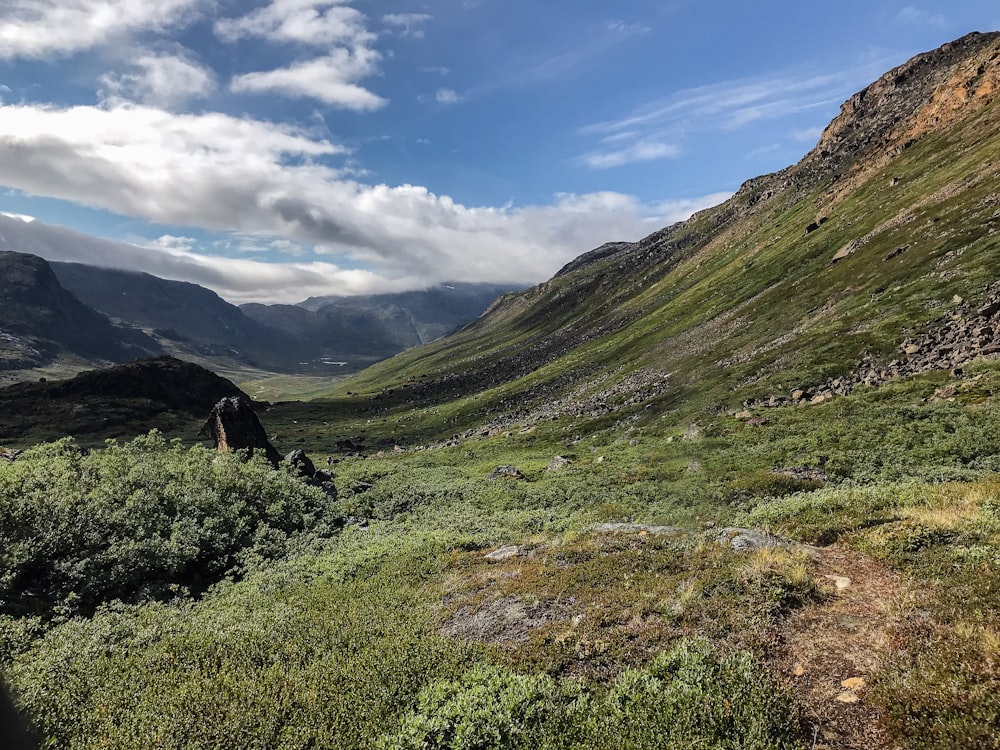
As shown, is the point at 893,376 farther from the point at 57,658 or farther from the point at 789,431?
the point at 57,658

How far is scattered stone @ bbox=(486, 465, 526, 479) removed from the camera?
127 ft

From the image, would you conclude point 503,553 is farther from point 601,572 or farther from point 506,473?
point 506,473

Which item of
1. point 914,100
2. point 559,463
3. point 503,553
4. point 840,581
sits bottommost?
point 559,463

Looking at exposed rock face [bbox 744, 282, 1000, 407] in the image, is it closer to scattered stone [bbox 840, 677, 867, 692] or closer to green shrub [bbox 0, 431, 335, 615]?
scattered stone [bbox 840, 677, 867, 692]

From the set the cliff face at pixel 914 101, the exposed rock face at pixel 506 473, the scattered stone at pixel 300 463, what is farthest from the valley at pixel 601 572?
the cliff face at pixel 914 101

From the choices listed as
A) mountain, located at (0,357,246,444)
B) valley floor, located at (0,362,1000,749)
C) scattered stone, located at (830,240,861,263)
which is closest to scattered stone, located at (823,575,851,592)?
valley floor, located at (0,362,1000,749)

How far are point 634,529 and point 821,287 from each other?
59206 mm

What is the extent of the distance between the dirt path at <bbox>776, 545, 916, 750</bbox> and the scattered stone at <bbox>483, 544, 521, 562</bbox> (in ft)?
32.3

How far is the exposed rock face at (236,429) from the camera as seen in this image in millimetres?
53666

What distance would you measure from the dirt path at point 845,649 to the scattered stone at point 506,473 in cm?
2799

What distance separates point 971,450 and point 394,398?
5297 inches

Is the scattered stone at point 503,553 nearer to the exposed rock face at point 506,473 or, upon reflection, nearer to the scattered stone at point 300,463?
the exposed rock face at point 506,473

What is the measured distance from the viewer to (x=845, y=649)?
900 centimetres

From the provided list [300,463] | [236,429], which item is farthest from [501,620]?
[236,429]
